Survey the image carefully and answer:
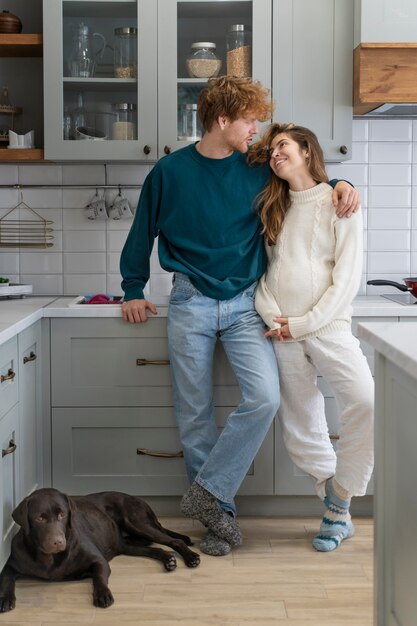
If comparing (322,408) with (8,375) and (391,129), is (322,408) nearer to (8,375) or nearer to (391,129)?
(8,375)

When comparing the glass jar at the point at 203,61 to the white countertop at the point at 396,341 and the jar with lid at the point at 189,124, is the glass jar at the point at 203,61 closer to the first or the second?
the jar with lid at the point at 189,124

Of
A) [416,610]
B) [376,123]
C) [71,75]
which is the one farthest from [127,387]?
[416,610]

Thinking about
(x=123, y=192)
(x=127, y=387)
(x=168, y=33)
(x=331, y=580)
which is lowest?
(x=331, y=580)

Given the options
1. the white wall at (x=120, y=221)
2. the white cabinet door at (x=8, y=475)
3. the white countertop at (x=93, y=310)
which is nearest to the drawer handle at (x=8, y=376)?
the white cabinet door at (x=8, y=475)

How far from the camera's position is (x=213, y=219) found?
10.1ft

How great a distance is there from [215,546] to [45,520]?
2.03 feet

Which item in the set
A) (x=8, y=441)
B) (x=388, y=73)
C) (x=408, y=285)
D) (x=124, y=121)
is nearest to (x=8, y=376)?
(x=8, y=441)

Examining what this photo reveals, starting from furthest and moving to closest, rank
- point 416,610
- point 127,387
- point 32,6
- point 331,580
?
1. point 32,6
2. point 127,387
3. point 331,580
4. point 416,610

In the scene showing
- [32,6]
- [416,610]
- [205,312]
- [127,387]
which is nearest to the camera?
[416,610]

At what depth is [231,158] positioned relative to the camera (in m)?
3.10

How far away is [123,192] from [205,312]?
947 mm

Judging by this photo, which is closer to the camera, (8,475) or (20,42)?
(8,475)

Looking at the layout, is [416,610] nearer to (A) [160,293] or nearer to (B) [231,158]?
(B) [231,158]

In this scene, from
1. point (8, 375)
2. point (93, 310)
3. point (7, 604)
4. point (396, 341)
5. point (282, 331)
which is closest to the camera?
point (396, 341)
